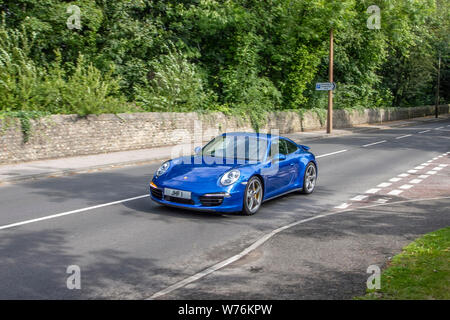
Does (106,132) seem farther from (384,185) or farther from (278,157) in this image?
(384,185)

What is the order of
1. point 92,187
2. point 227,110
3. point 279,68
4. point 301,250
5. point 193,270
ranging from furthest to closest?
point 279,68 → point 227,110 → point 92,187 → point 301,250 → point 193,270

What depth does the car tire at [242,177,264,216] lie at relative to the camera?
28.2 ft

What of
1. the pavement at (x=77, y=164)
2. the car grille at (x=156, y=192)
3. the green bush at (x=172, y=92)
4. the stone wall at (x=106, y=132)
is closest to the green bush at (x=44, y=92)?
the stone wall at (x=106, y=132)

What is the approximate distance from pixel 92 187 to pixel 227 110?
15093 mm

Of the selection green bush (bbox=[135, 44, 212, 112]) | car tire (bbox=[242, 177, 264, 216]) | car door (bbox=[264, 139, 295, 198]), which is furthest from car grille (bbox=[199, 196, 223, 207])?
green bush (bbox=[135, 44, 212, 112])

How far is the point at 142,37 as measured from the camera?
27.5 metres

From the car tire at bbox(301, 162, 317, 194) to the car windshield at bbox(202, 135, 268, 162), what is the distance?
160 cm

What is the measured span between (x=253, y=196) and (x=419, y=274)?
392cm

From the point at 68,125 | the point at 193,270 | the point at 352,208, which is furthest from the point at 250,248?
the point at 68,125

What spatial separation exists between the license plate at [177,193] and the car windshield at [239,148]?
143cm

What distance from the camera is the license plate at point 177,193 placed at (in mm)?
8281

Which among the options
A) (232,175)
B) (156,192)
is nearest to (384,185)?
(232,175)

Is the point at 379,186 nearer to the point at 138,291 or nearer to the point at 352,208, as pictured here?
the point at 352,208

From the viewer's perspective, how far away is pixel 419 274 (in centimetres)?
536
